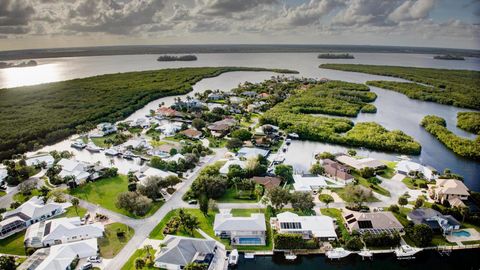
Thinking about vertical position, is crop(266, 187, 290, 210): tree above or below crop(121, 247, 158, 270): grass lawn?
above

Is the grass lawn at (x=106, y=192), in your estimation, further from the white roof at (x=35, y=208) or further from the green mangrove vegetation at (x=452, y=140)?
the green mangrove vegetation at (x=452, y=140)

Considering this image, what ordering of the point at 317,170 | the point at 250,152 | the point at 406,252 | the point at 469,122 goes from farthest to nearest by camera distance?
1. the point at 469,122
2. the point at 250,152
3. the point at 317,170
4. the point at 406,252

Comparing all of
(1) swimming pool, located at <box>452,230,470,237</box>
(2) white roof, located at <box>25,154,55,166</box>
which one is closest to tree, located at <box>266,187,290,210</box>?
(1) swimming pool, located at <box>452,230,470,237</box>

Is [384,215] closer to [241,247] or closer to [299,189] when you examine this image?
[299,189]

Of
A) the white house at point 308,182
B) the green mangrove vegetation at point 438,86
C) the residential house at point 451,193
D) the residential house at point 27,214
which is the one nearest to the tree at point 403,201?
the residential house at point 451,193

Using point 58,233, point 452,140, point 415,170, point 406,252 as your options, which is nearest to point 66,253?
point 58,233

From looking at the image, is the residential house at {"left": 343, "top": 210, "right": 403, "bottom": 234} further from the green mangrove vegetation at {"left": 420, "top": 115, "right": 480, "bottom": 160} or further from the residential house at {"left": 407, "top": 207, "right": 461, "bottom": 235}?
the green mangrove vegetation at {"left": 420, "top": 115, "right": 480, "bottom": 160}

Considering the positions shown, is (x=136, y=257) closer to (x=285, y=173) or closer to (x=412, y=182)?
(x=285, y=173)

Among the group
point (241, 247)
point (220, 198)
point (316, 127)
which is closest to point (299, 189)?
point (220, 198)
